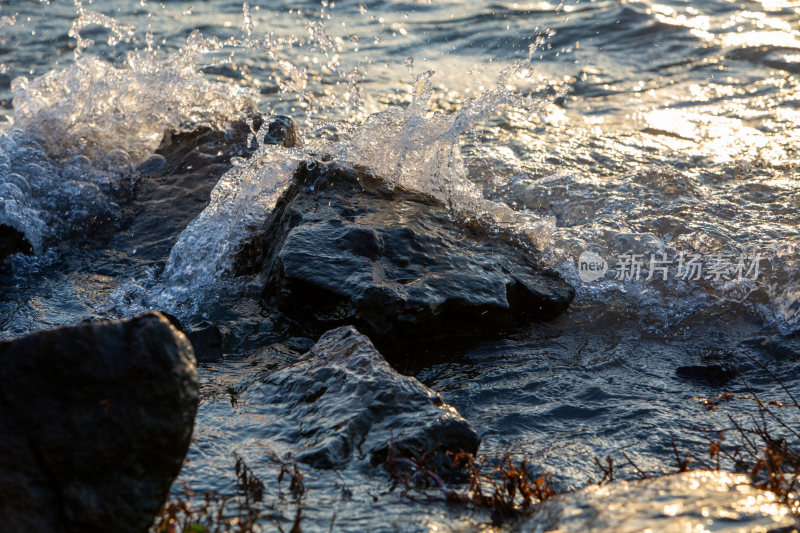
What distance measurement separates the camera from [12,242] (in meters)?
5.67

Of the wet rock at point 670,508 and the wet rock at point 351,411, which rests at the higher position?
the wet rock at point 670,508

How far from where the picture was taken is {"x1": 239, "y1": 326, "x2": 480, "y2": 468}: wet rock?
304cm

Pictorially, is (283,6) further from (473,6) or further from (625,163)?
(625,163)

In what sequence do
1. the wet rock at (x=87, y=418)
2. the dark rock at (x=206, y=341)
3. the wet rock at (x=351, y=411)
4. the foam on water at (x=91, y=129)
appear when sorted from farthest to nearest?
the foam on water at (x=91, y=129), the dark rock at (x=206, y=341), the wet rock at (x=351, y=411), the wet rock at (x=87, y=418)

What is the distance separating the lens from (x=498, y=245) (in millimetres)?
5391

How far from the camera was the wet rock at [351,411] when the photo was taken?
3.04 meters

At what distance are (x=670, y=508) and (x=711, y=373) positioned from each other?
1.96 m

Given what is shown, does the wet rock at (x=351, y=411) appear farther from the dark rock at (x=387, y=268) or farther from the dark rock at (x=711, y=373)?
the dark rock at (x=711, y=373)

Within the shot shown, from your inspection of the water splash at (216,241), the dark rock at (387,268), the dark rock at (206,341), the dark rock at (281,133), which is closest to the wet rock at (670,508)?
the dark rock at (387,268)

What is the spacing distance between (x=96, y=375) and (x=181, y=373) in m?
0.22

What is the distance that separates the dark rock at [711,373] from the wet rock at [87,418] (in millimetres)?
2887

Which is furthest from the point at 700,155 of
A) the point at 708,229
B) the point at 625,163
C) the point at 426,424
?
the point at 426,424

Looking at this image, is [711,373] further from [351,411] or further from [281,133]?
[281,133]

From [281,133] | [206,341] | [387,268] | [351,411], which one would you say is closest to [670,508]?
[351,411]
